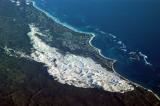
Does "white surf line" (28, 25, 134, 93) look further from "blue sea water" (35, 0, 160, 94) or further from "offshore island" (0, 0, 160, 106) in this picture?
"blue sea water" (35, 0, 160, 94)

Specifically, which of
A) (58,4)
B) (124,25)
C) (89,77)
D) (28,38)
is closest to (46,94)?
(89,77)

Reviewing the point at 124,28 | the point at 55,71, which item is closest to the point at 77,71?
the point at 55,71

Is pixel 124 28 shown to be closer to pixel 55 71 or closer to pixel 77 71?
pixel 77 71

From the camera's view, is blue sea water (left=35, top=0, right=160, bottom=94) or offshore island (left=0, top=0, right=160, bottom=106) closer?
offshore island (left=0, top=0, right=160, bottom=106)

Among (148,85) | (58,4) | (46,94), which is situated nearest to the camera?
(46,94)

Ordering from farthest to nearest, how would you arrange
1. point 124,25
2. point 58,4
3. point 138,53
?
point 58,4 → point 124,25 → point 138,53

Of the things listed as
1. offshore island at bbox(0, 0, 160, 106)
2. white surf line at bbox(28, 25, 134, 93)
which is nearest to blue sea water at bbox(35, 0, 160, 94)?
offshore island at bbox(0, 0, 160, 106)

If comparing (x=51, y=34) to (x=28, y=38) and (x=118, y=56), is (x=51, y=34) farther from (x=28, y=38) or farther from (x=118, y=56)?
(x=118, y=56)
